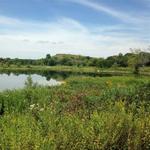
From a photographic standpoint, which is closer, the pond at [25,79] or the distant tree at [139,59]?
the pond at [25,79]

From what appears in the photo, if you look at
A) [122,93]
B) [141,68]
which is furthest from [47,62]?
[122,93]

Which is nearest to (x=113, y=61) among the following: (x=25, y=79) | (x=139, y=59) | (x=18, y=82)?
(x=139, y=59)

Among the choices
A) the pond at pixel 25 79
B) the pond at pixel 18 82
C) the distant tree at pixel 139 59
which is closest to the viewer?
the pond at pixel 18 82

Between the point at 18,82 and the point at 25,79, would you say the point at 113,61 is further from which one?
the point at 25,79

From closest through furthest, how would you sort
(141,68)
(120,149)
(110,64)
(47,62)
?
(120,149) < (141,68) < (110,64) < (47,62)

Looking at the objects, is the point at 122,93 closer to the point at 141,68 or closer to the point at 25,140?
the point at 25,140

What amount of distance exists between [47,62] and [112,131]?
586ft

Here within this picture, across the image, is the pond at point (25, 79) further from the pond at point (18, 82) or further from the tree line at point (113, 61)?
the tree line at point (113, 61)

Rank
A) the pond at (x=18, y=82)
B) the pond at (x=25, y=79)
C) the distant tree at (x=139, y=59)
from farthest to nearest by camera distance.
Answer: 1. the distant tree at (x=139, y=59)
2. the pond at (x=25, y=79)
3. the pond at (x=18, y=82)

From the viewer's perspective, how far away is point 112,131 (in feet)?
18.9

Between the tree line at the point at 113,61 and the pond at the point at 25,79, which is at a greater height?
the tree line at the point at 113,61

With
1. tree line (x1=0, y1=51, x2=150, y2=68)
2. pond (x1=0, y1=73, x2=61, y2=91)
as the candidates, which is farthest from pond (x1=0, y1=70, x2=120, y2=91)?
tree line (x1=0, y1=51, x2=150, y2=68)

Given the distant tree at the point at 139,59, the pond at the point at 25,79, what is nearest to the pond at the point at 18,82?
the pond at the point at 25,79

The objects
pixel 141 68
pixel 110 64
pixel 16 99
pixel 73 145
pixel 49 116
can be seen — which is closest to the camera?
pixel 73 145
